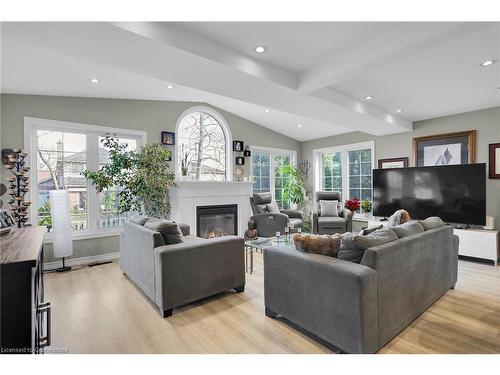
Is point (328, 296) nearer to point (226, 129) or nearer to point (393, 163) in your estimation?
point (393, 163)

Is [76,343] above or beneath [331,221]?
beneath

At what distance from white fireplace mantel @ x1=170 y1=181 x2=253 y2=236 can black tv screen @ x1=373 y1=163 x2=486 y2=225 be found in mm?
2670

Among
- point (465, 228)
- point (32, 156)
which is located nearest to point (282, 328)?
point (465, 228)

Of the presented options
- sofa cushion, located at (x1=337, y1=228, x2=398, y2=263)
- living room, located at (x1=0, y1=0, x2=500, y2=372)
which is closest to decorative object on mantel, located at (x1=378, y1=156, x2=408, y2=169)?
living room, located at (x1=0, y1=0, x2=500, y2=372)

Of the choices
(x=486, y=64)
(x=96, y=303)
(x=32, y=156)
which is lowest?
(x=96, y=303)

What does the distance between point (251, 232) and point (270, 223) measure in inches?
17.7

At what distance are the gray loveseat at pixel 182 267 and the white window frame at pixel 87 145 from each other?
1.59 meters

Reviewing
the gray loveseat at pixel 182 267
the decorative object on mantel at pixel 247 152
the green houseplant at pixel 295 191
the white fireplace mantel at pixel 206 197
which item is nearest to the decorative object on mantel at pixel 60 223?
the gray loveseat at pixel 182 267

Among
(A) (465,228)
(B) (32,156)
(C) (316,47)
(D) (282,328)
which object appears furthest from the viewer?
(A) (465,228)

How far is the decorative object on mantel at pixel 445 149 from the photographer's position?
4406 millimetres
